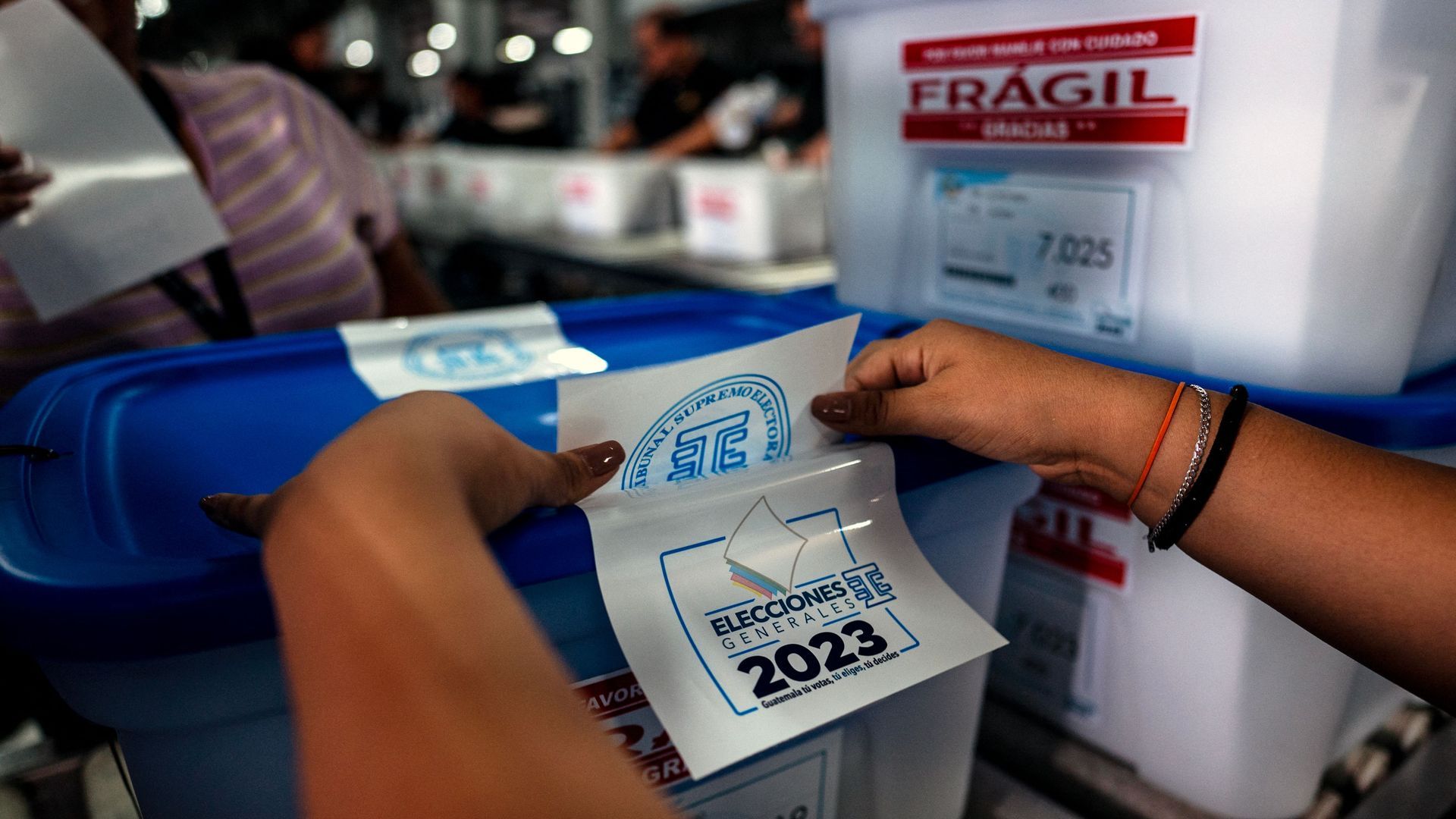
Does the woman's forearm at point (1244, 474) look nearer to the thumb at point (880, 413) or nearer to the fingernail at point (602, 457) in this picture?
the thumb at point (880, 413)

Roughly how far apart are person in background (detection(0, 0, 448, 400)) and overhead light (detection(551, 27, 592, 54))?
23.9ft

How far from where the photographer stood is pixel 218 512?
391 mm

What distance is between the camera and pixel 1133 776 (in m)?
0.69

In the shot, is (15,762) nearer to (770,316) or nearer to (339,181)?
(770,316)

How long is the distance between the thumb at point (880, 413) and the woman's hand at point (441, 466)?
12 cm

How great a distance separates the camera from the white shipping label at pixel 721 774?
425 millimetres

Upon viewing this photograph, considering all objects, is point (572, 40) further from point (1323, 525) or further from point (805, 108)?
point (1323, 525)

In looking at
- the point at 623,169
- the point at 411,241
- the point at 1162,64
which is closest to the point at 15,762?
the point at 1162,64

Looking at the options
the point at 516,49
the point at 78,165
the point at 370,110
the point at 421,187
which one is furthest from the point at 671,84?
the point at 516,49

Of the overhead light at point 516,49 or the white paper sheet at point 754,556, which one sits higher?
the overhead light at point 516,49

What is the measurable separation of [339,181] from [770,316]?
80 cm

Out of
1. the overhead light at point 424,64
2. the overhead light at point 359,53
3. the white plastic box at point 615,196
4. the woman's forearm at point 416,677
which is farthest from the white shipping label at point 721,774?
the overhead light at point 359,53

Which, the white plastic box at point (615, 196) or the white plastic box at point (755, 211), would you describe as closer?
the white plastic box at point (755, 211)

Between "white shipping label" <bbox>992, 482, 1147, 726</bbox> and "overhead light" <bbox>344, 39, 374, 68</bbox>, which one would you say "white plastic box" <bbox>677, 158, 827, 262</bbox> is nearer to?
"white shipping label" <bbox>992, 482, 1147, 726</bbox>
